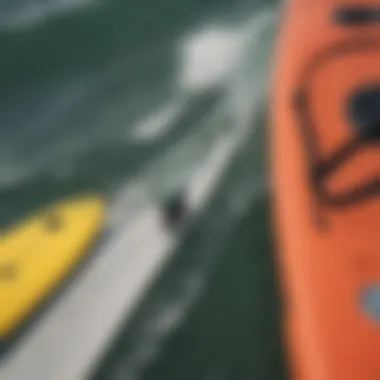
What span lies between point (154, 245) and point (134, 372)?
0.45 metres

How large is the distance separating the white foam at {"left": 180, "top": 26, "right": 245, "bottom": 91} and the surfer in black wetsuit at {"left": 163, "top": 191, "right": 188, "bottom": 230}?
0.81 meters

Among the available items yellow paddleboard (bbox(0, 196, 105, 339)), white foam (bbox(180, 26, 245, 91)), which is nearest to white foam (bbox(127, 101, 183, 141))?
white foam (bbox(180, 26, 245, 91))

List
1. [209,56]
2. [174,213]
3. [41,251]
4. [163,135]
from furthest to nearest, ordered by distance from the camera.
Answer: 1. [209,56]
2. [163,135]
3. [174,213]
4. [41,251]

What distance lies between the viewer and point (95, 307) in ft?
7.17

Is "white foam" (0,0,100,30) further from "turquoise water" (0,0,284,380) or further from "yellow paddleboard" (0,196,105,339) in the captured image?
"yellow paddleboard" (0,196,105,339)

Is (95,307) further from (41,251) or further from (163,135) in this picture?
(163,135)

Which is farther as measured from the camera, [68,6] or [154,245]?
[68,6]

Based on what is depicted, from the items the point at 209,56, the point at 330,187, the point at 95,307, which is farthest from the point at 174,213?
the point at 209,56

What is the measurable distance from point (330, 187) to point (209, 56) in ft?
5.84

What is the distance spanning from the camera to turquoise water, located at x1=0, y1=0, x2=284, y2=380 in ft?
7.11

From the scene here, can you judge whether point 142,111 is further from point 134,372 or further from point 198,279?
point 134,372

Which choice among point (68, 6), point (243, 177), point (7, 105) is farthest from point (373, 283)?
point (68, 6)

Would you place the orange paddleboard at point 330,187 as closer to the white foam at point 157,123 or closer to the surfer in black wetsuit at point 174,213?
the surfer in black wetsuit at point 174,213

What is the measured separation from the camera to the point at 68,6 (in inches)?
150
